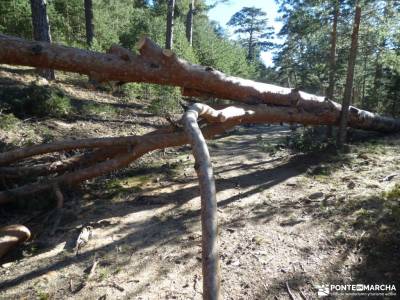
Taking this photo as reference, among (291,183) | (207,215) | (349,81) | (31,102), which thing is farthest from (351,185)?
(31,102)

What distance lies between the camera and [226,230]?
4527 mm

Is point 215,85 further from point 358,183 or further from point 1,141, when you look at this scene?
point 1,141

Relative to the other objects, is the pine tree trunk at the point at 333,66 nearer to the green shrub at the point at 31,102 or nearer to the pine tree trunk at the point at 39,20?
the green shrub at the point at 31,102

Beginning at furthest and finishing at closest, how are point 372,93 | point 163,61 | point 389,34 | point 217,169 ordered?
point 372,93 < point 389,34 < point 217,169 < point 163,61

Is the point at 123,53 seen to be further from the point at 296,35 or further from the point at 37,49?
the point at 296,35

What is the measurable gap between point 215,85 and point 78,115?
5.04 m

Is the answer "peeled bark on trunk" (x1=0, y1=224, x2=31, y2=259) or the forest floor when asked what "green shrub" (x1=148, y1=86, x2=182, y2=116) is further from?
"peeled bark on trunk" (x1=0, y1=224, x2=31, y2=259)

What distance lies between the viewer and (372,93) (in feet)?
63.7

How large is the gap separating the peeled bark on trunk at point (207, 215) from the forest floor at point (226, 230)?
0.91 m

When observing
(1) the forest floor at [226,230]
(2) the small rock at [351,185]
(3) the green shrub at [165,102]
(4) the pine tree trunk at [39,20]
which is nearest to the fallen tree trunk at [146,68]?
(1) the forest floor at [226,230]

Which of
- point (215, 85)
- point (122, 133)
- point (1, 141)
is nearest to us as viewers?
point (215, 85)

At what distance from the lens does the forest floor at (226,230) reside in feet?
11.3

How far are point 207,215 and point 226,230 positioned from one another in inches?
67.2

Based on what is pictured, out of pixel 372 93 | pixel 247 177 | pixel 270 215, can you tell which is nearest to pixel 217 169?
pixel 247 177
